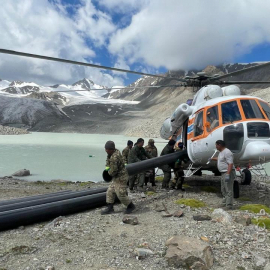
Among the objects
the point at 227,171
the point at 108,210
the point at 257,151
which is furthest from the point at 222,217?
the point at 108,210

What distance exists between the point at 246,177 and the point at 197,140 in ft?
8.62

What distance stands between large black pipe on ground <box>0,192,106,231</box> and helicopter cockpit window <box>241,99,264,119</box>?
3861 mm

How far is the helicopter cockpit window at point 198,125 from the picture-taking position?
313 inches

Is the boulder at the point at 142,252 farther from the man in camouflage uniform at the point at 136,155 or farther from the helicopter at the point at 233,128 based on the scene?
the man in camouflage uniform at the point at 136,155

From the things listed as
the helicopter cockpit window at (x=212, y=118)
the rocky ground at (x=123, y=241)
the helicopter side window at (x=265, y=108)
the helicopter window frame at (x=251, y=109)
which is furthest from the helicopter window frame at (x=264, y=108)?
the rocky ground at (x=123, y=241)

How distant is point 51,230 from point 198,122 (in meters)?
4.94

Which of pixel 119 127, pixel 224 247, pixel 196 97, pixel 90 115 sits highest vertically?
pixel 90 115

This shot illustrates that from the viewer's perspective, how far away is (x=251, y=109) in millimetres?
7117

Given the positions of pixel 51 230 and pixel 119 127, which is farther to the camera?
pixel 119 127

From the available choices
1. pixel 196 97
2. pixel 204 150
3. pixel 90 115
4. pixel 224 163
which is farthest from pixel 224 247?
pixel 90 115

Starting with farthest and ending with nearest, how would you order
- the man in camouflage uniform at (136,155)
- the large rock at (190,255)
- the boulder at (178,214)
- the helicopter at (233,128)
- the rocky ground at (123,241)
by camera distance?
1. the man in camouflage uniform at (136,155)
2. the helicopter at (233,128)
3. the boulder at (178,214)
4. the rocky ground at (123,241)
5. the large rock at (190,255)

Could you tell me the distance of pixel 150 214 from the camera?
5.76 m

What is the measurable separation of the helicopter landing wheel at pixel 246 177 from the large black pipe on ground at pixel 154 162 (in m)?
1.98

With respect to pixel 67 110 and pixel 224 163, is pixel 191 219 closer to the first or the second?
pixel 224 163
